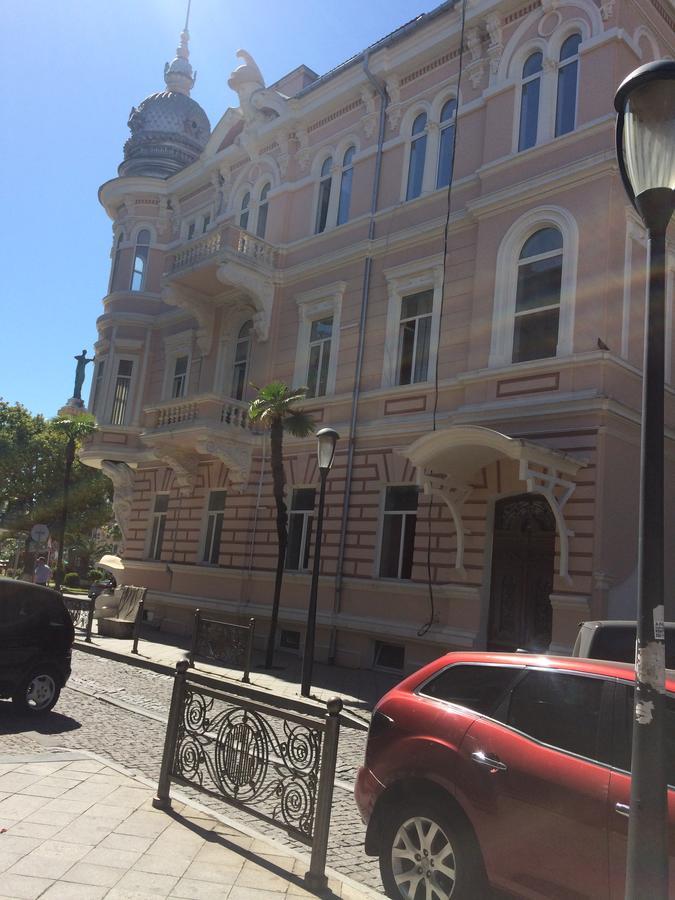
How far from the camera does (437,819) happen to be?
15.2 ft

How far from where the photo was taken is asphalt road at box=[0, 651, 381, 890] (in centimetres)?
623

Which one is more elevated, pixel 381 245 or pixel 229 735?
pixel 381 245

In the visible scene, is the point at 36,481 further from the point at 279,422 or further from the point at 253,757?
the point at 253,757

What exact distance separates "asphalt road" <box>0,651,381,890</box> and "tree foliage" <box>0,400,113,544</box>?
1251 inches

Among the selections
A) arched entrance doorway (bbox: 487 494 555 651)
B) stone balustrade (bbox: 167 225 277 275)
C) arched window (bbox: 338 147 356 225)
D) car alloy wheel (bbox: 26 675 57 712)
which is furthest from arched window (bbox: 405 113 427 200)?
car alloy wheel (bbox: 26 675 57 712)

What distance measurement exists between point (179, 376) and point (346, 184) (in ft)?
27.3

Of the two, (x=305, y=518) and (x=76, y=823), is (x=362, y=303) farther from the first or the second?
(x=76, y=823)

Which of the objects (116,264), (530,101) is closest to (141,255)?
(116,264)

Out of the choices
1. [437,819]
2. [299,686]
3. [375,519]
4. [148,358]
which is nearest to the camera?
[437,819]

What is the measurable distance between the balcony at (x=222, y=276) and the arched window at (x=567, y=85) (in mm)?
8360

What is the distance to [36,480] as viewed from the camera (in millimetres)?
43812

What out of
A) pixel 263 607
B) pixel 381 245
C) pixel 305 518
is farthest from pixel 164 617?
pixel 381 245

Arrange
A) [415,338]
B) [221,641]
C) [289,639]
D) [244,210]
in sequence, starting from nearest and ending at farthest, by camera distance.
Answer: [221,641] < [415,338] < [289,639] < [244,210]

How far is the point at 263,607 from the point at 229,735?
13.4 meters
